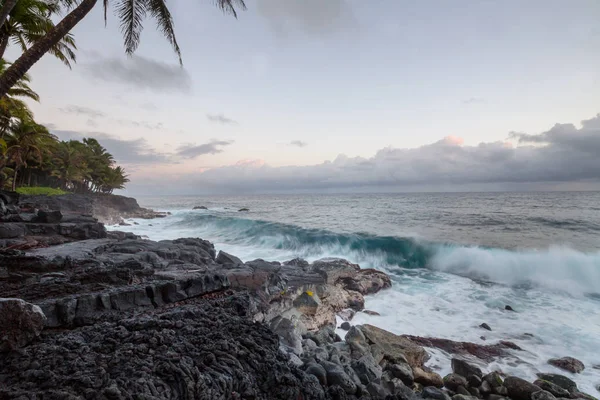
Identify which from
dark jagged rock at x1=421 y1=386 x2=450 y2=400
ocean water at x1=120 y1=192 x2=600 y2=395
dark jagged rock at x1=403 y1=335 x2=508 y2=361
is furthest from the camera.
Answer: ocean water at x1=120 y1=192 x2=600 y2=395

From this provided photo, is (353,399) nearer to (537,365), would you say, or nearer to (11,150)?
(537,365)

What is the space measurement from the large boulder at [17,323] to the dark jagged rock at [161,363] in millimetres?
146

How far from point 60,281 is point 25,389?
338 centimetres

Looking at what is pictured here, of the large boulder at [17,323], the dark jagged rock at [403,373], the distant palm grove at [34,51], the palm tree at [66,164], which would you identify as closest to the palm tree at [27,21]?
the distant palm grove at [34,51]

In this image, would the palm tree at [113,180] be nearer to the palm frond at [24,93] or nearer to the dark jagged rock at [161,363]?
Answer: the palm frond at [24,93]

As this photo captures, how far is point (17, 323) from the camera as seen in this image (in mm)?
3389

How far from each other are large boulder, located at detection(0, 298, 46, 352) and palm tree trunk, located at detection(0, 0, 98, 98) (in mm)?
5649

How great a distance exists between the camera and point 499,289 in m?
13.5

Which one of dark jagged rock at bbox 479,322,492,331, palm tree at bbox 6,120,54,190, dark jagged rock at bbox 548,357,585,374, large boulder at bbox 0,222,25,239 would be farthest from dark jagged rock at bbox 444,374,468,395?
palm tree at bbox 6,120,54,190

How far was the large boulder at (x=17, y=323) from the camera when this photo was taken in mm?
3248

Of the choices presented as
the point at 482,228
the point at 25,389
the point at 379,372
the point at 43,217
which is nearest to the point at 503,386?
the point at 379,372

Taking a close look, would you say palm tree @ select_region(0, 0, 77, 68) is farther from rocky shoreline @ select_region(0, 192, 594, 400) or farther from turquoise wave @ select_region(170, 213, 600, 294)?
turquoise wave @ select_region(170, 213, 600, 294)

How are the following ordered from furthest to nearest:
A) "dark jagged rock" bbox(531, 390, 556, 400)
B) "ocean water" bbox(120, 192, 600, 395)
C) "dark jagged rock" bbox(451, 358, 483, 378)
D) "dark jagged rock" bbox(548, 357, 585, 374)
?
1. "ocean water" bbox(120, 192, 600, 395)
2. "dark jagged rock" bbox(548, 357, 585, 374)
3. "dark jagged rock" bbox(451, 358, 483, 378)
4. "dark jagged rock" bbox(531, 390, 556, 400)

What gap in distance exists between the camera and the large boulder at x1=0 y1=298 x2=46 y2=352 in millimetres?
3248
